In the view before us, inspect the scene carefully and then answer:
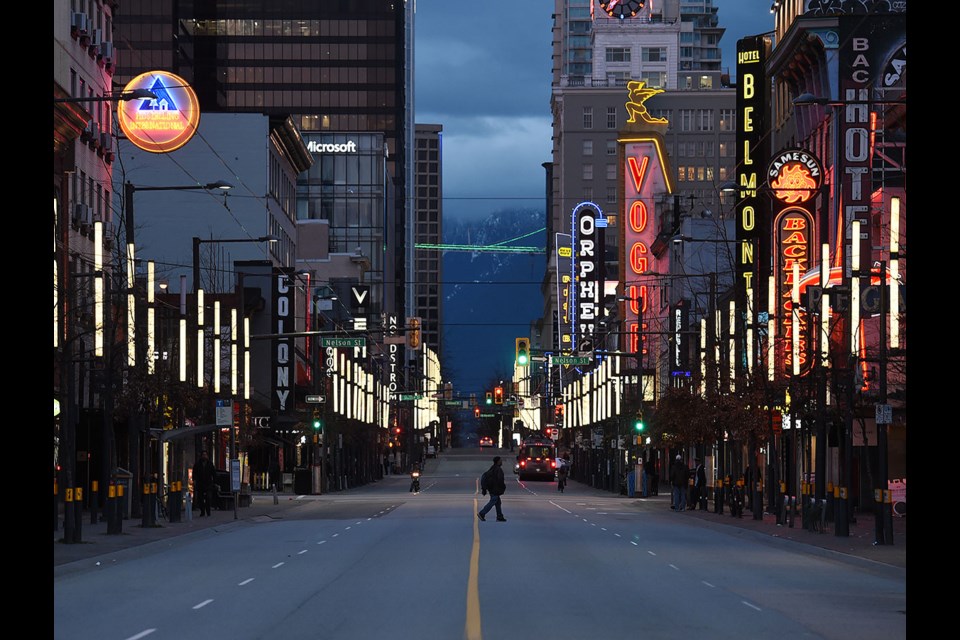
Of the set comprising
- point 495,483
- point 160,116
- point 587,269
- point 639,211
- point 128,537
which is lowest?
point 128,537

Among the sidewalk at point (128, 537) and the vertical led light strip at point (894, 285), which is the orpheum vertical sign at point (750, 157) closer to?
the vertical led light strip at point (894, 285)

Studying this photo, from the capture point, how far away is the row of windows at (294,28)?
6678 inches

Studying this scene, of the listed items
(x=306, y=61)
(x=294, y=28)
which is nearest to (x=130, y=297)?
(x=294, y=28)

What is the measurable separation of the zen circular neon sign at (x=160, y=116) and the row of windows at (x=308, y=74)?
12812cm

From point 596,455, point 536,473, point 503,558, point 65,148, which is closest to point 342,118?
point 536,473

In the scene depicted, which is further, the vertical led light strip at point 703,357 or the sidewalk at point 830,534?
the vertical led light strip at point 703,357

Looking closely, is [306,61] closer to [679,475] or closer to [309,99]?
[309,99]

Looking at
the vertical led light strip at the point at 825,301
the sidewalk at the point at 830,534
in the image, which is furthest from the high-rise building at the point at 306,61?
the vertical led light strip at the point at 825,301

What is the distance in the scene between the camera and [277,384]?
327ft

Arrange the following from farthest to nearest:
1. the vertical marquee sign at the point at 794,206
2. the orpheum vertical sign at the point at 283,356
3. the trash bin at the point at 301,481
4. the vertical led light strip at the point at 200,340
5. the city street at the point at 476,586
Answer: the orpheum vertical sign at the point at 283,356
the trash bin at the point at 301,481
the vertical marquee sign at the point at 794,206
the vertical led light strip at the point at 200,340
the city street at the point at 476,586

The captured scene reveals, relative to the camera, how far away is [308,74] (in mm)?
174625

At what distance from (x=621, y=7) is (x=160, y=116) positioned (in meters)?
136

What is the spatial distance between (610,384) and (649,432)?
16.7m

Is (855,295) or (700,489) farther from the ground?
(855,295)
